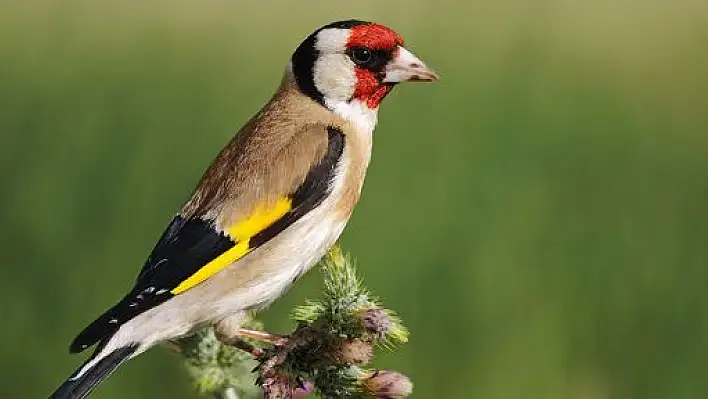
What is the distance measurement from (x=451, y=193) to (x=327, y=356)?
5.15 feet

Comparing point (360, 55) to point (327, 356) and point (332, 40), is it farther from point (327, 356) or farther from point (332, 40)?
point (327, 356)

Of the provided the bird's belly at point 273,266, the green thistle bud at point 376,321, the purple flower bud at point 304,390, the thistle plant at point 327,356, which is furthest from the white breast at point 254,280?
the green thistle bud at point 376,321

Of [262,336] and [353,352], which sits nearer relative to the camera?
[353,352]

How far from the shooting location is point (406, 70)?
2.88 meters

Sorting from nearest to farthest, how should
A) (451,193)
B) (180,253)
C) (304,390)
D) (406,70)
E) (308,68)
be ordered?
1. (304,390)
2. (180,253)
3. (406,70)
4. (308,68)
5. (451,193)

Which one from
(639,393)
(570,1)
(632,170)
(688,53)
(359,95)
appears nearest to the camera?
(359,95)

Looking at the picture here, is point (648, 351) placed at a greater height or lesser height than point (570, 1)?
lesser

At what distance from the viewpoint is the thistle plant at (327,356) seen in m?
2.20

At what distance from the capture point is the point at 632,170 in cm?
429

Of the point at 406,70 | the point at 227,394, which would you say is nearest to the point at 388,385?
the point at 227,394

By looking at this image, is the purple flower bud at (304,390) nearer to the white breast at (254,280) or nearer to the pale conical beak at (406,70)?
the white breast at (254,280)

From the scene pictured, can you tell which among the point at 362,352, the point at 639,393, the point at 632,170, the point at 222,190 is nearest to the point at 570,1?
the point at 632,170

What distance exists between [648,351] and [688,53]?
1.92 m

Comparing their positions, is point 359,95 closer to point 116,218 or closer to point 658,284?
point 116,218
